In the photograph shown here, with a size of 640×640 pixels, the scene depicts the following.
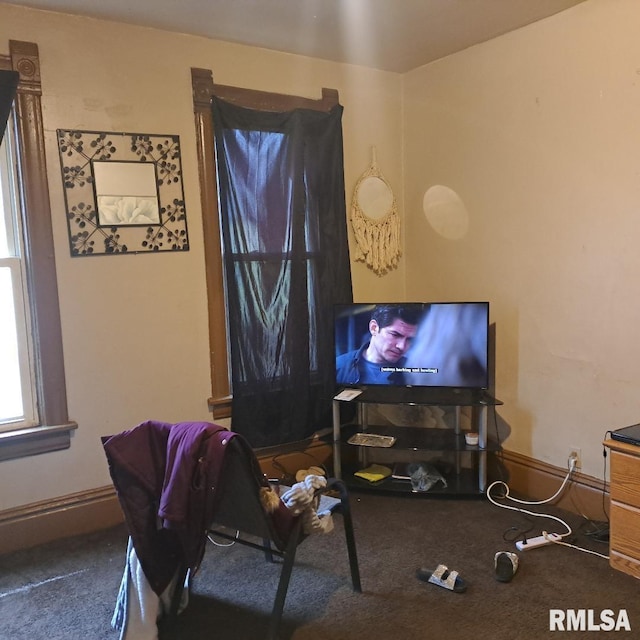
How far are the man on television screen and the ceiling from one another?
141cm

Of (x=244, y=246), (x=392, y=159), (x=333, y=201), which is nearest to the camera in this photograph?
(x=244, y=246)

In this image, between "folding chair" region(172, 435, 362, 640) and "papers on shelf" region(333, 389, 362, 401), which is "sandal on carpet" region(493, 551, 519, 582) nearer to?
"folding chair" region(172, 435, 362, 640)

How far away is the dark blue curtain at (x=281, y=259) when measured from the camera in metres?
3.27

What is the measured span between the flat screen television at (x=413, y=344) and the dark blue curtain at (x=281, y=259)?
169mm

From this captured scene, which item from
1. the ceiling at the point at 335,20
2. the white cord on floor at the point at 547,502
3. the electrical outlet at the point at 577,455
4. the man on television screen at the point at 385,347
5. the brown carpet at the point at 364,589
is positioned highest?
the ceiling at the point at 335,20

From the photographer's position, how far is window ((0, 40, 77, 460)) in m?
2.74

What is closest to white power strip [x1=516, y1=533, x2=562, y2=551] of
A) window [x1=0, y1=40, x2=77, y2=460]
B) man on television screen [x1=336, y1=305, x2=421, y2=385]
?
man on television screen [x1=336, y1=305, x2=421, y2=385]

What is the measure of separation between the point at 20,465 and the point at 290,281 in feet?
5.25

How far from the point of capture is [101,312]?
300 cm

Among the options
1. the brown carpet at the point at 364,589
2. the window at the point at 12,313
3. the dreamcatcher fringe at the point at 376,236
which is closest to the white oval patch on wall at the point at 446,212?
the dreamcatcher fringe at the point at 376,236

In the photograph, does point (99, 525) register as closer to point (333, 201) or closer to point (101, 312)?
point (101, 312)

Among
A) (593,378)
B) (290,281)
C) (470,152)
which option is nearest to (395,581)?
(593,378)

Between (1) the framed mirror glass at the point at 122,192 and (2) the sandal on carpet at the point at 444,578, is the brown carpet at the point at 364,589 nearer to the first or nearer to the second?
(2) the sandal on carpet at the point at 444,578

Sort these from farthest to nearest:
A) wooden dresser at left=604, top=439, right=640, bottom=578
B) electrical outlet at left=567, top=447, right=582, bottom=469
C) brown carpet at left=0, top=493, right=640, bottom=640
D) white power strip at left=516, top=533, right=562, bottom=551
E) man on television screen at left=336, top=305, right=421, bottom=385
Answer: man on television screen at left=336, top=305, right=421, bottom=385
electrical outlet at left=567, top=447, right=582, bottom=469
white power strip at left=516, top=533, right=562, bottom=551
wooden dresser at left=604, top=439, right=640, bottom=578
brown carpet at left=0, top=493, right=640, bottom=640
